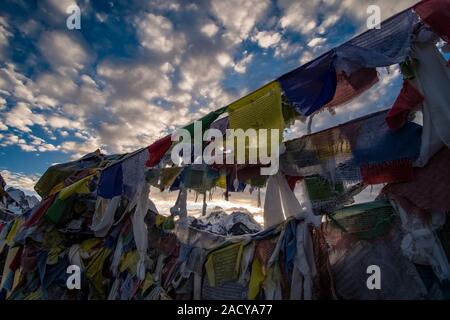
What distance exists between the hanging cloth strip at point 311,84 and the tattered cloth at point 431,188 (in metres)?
1.56

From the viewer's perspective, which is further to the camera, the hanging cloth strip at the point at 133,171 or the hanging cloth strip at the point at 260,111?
the hanging cloth strip at the point at 133,171

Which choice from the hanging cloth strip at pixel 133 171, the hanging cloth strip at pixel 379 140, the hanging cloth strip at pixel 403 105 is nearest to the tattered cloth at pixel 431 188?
the hanging cloth strip at pixel 379 140

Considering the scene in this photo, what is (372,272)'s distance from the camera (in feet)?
12.6

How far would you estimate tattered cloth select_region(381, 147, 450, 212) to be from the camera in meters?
3.35

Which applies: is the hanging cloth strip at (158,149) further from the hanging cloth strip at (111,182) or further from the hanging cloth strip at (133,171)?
the hanging cloth strip at (111,182)

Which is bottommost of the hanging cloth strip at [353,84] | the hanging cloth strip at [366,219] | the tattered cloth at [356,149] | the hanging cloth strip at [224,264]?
the hanging cloth strip at [224,264]

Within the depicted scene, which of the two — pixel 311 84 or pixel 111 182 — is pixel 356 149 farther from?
pixel 111 182

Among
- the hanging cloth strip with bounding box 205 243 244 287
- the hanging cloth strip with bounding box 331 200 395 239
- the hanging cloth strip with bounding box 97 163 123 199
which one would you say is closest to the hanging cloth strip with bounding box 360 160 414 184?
the hanging cloth strip with bounding box 331 200 395 239

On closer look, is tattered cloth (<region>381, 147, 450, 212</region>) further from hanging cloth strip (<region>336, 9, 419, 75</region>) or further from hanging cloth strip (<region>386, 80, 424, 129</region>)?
hanging cloth strip (<region>336, 9, 419, 75</region>)

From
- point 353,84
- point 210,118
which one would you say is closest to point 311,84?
point 353,84

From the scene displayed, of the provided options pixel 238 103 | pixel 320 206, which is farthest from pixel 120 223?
pixel 320 206

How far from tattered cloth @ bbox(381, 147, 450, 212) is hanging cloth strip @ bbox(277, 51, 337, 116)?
1556 millimetres

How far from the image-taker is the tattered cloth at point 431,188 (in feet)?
11.0

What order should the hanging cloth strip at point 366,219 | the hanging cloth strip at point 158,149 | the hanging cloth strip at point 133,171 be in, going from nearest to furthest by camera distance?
the hanging cloth strip at point 366,219 → the hanging cloth strip at point 158,149 → the hanging cloth strip at point 133,171
